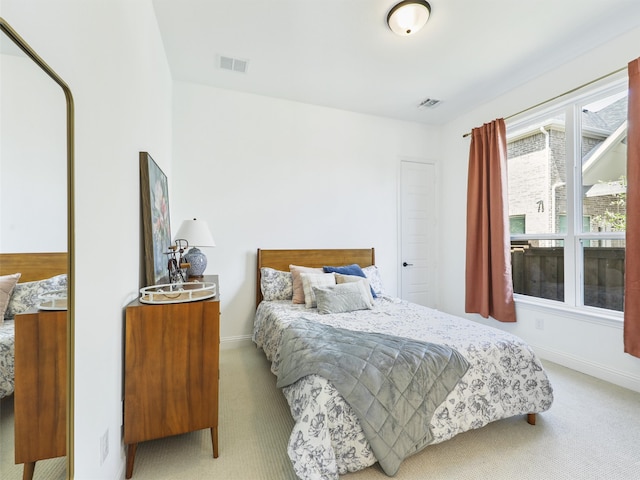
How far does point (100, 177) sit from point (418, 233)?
3.81m

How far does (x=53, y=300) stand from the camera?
0.85m

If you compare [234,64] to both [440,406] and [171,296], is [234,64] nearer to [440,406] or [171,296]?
[171,296]

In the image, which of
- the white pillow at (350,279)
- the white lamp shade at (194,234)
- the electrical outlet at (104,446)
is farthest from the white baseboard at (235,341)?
the electrical outlet at (104,446)

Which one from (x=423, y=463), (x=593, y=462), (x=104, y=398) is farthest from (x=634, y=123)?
(x=104, y=398)

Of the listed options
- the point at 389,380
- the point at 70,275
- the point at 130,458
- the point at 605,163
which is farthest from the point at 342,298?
the point at 605,163

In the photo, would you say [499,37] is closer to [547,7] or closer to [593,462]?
[547,7]

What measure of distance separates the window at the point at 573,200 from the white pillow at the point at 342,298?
191 cm

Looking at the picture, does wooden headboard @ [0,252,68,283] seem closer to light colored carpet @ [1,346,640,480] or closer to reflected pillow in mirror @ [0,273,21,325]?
reflected pillow in mirror @ [0,273,21,325]

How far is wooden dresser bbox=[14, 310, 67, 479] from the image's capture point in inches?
27.1

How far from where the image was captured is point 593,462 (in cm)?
164

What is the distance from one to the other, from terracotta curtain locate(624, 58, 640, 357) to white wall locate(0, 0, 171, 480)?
3.40 metres

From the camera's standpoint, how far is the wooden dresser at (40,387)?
0.69m

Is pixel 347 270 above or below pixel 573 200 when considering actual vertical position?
below

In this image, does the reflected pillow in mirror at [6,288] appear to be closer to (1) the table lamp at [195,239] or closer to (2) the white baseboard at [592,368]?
(1) the table lamp at [195,239]
